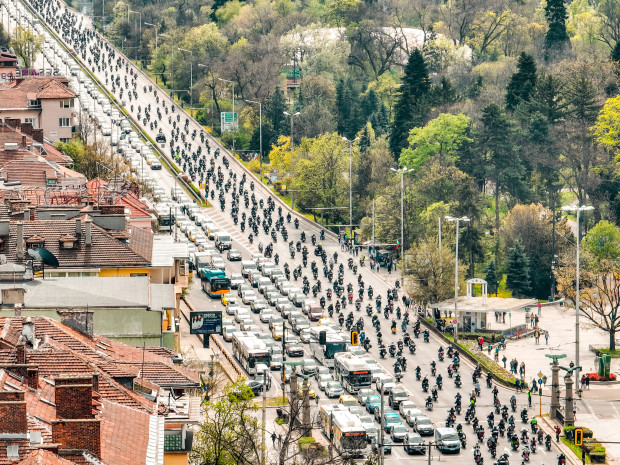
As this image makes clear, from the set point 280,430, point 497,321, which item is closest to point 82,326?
point 280,430

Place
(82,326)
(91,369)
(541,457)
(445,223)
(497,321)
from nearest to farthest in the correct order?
1. (91,369)
2. (82,326)
3. (541,457)
4. (497,321)
5. (445,223)

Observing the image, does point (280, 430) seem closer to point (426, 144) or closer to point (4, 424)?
point (4, 424)

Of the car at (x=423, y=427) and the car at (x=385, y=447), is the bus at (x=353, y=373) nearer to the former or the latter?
the car at (x=423, y=427)

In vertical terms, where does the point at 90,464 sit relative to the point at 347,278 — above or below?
above

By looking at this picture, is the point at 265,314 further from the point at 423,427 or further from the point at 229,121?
the point at 229,121

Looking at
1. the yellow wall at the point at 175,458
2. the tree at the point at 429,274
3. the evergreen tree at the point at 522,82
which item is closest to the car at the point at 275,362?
the tree at the point at 429,274

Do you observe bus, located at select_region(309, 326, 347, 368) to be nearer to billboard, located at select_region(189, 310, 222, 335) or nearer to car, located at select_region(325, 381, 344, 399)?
car, located at select_region(325, 381, 344, 399)

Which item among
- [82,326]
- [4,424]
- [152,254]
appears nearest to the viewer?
[4,424]

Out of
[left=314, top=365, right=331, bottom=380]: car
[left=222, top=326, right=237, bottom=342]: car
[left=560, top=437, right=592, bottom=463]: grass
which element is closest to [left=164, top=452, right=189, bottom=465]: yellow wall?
[left=560, top=437, right=592, bottom=463]: grass
